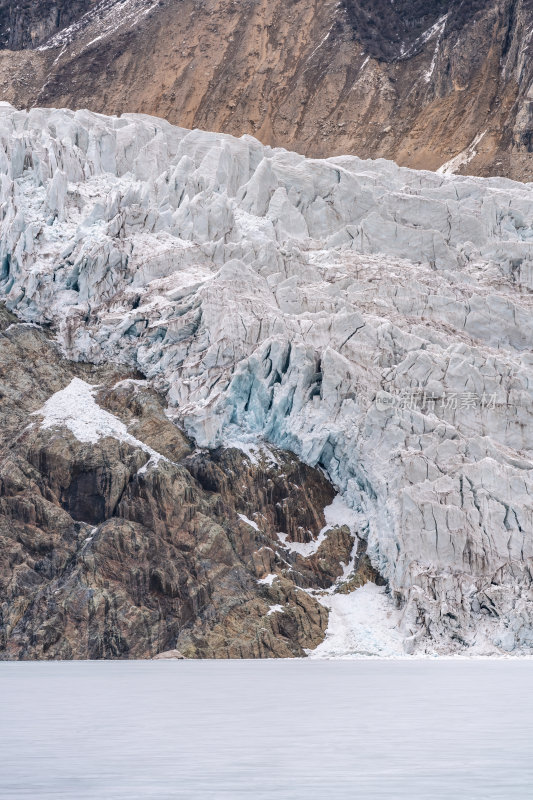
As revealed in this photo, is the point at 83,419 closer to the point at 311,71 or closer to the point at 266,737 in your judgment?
the point at 266,737

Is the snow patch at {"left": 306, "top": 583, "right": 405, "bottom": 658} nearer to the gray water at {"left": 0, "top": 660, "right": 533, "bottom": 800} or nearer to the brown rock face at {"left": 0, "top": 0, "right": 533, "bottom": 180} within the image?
the gray water at {"left": 0, "top": 660, "right": 533, "bottom": 800}

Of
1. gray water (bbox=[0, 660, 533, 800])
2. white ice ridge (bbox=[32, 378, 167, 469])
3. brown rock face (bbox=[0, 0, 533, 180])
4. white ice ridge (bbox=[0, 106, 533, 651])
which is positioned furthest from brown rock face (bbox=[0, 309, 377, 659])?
brown rock face (bbox=[0, 0, 533, 180])

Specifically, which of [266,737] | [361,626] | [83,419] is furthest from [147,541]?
[266,737]

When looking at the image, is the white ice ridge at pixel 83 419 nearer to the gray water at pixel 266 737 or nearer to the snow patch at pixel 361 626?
the snow patch at pixel 361 626

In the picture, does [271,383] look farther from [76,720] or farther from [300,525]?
[76,720]

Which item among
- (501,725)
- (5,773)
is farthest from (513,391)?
(5,773)
